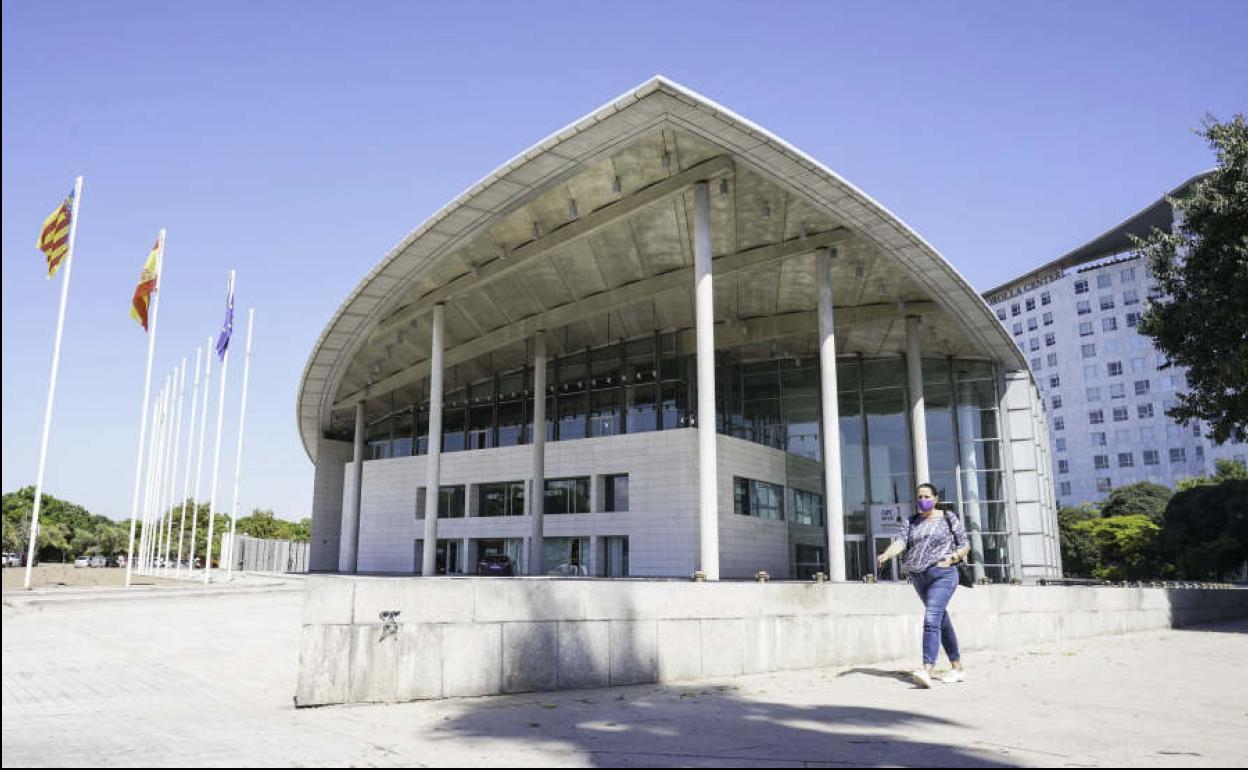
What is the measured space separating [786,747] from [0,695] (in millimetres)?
4136

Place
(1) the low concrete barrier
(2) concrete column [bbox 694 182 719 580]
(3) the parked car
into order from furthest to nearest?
1. (3) the parked car
2. (2) concrete column [bbox 694 182 719 580]
3. (1) the low concrete barrier

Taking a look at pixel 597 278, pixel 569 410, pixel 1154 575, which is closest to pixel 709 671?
pixel 597 278

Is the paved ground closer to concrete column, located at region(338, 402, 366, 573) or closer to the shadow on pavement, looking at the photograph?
the shadow on pavement

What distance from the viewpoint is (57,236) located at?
21.0 m

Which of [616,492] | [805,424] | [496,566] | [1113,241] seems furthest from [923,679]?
[1113,241]

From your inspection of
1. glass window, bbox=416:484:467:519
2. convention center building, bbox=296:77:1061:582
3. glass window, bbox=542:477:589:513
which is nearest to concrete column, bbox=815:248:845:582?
convention center building, bbox=296:77:1061:582

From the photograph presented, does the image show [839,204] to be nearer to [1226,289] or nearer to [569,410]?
[1226,289]

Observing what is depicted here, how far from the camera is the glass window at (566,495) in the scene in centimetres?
3351

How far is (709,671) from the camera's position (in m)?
8.62

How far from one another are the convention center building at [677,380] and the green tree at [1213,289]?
561 centimetres

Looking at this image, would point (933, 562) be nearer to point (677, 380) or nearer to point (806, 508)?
point (677, 380)

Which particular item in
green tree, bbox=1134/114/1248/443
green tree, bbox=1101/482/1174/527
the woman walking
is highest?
green tree, bbox=1134/114/1248/443

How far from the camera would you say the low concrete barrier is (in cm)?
657

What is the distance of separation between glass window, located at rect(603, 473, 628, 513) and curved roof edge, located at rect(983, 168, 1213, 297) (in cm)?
6067
